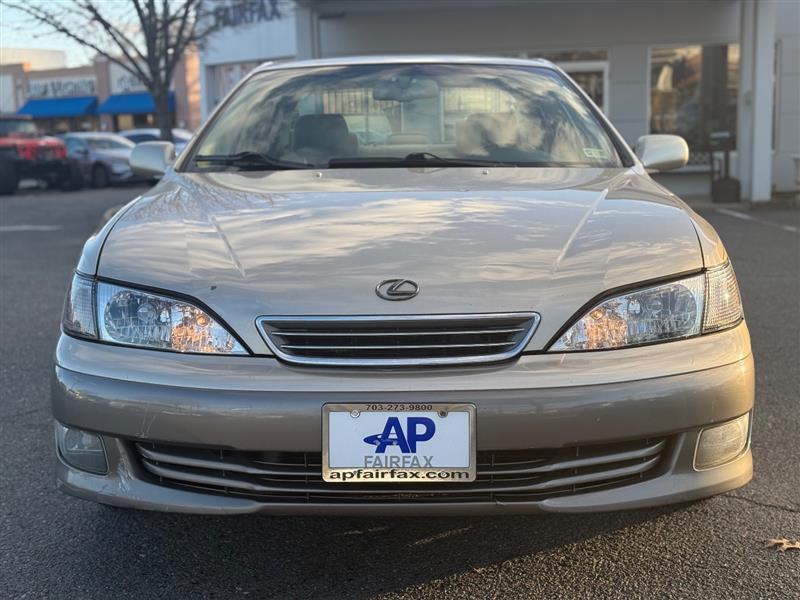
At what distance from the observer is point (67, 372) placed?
2.16 metres

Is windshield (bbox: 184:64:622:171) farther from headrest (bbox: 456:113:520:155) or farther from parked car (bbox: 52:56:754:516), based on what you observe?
parked car (bbox: 52:56:754:516)

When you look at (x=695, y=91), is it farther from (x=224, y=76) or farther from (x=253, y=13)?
(x=224, y=76)

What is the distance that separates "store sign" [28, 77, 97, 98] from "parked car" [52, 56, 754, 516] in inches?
1694

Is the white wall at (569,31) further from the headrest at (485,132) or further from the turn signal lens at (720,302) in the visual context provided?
the turn signal lens at (720,302)

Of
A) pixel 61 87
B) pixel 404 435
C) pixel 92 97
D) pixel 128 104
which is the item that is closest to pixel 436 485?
pixel 404 435

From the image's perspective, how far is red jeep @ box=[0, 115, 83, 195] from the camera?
59.6 ft

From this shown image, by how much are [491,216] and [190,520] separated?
1379mm

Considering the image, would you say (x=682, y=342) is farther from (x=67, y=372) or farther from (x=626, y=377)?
(x=67, y=372)

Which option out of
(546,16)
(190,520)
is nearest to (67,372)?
(190,520)

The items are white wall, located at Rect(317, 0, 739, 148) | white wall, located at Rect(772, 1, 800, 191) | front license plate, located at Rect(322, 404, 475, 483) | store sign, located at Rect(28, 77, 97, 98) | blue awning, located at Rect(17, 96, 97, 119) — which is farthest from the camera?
store sign, located at Rect(28, 77, 97, 98)

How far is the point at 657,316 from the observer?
216 centimetres

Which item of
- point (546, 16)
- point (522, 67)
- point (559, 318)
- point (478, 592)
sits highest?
point (546, 16)

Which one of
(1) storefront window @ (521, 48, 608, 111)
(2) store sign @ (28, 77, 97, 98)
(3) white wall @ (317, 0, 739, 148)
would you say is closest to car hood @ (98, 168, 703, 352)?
(3) white wall @ (317, 0, 739, 148)

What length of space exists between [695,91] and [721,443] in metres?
12.6
